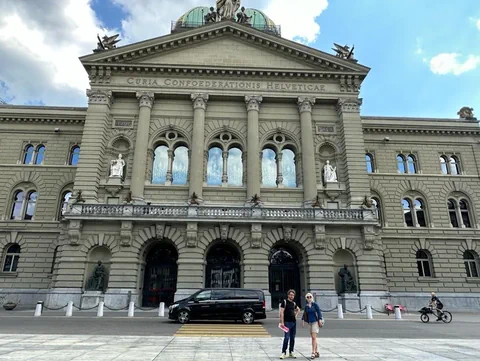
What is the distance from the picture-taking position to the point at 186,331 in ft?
50.5

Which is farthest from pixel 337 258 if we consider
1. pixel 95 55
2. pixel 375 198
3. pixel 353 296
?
pixel 95 55

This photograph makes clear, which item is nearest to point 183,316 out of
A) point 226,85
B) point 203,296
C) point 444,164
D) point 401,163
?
point 203,296

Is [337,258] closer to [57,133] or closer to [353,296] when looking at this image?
[353,296]

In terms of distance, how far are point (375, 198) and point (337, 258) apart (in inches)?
426

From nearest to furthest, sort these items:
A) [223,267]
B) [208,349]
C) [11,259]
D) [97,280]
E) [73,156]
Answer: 1. [208,349]
2. [97,280]
3. [223,267]
4. [11,259]
5. [73,156]

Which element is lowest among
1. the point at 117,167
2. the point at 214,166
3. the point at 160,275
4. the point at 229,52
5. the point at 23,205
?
the point at 160,275

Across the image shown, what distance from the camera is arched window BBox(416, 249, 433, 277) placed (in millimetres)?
34844

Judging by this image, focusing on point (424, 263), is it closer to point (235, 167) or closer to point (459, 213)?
point (459, 213)

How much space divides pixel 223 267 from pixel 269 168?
9998 mm

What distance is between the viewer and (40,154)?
36.5 m

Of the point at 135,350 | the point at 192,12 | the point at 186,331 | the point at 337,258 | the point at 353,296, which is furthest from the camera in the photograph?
the point at 192,12

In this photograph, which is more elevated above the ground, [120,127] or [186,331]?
[120,127]

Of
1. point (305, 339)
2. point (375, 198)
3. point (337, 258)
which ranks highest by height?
point (375, 198)

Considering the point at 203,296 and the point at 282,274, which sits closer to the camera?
the point at 203,296
